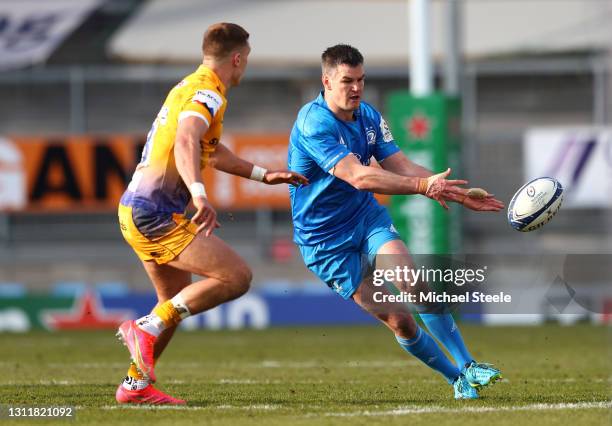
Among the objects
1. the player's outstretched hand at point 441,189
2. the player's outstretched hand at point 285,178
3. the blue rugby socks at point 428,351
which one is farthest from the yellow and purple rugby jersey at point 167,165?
the blue rugby socks at point 428,351

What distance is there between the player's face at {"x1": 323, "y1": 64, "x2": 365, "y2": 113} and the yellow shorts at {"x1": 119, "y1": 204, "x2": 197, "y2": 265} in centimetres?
131

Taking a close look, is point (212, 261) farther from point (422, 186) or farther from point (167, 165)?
point (422, 186)

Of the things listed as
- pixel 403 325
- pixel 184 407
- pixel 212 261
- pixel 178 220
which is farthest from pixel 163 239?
pixel 403 325

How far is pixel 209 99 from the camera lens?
7844mm

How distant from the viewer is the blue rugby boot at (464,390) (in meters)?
8.35

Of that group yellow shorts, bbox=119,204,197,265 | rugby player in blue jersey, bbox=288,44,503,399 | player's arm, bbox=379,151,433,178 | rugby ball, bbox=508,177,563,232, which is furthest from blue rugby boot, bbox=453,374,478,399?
yellow shorts, bbox=119,204,197,265

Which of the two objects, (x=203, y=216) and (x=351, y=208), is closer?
(x=203, y=216)

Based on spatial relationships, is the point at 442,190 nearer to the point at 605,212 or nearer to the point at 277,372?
the point at 277,372

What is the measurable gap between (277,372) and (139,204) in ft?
12.2

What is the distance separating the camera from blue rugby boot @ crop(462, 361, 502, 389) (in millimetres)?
8148

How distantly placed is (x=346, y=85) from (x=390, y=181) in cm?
80

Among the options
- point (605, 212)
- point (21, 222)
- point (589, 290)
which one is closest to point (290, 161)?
point (589, 290)

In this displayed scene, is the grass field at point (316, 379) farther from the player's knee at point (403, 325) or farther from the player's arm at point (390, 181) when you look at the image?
the player's arm at point (390, 181)

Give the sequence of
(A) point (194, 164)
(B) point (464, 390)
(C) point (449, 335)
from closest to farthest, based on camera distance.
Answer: (A) point (194, 164), (B) point (464, 390), (C) point (449, 335)
